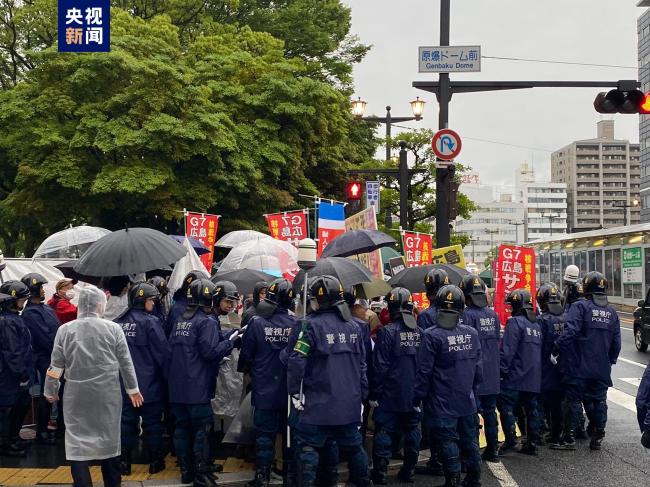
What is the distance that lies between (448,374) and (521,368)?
73.3 inches

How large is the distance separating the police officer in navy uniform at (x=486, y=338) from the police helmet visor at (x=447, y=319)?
1067mm

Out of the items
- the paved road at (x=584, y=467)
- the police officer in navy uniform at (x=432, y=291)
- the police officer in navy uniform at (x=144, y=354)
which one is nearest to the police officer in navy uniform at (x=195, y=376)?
the police officer in navy uniform at (x=144, y=354)

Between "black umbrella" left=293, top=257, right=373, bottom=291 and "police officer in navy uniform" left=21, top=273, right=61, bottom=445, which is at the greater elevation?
"black umbrella" left=293, top=257, right=373, bottom=291

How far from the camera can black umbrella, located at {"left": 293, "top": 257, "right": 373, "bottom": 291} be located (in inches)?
291

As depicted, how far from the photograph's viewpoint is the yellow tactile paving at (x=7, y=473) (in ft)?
23.5

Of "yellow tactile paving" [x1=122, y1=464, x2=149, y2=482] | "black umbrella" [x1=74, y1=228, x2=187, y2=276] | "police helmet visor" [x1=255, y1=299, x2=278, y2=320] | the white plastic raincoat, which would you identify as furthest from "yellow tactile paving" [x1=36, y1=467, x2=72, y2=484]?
"police helmet visor" [x1=255, y1=299, x2=278, y2=320]

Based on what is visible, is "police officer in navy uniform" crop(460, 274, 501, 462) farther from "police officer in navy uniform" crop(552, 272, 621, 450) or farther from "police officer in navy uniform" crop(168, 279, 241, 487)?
"police officer in navy uniform" crop(168, 279, 241, 487)

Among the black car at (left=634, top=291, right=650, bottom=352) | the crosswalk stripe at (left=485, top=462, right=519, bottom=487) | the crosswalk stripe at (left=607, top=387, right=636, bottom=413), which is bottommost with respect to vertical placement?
the crosswalk stripe at (left=607, top=387, right=636, bottom=413)

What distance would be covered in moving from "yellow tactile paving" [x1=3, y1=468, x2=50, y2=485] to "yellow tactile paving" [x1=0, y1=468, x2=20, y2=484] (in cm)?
4

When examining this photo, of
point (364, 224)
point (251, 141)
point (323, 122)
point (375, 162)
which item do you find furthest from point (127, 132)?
point (375, 162)

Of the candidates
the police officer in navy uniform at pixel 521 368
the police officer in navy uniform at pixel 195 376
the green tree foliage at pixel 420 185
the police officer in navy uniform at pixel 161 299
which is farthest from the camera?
the green tree foliage at pixel 420 185

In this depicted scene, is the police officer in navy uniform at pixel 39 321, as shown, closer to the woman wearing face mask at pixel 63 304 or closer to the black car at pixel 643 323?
the woman wearing face mask at pixel 63 304

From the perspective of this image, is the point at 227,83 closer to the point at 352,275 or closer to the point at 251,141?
the point at 251,141

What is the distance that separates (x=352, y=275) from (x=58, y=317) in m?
4.12
